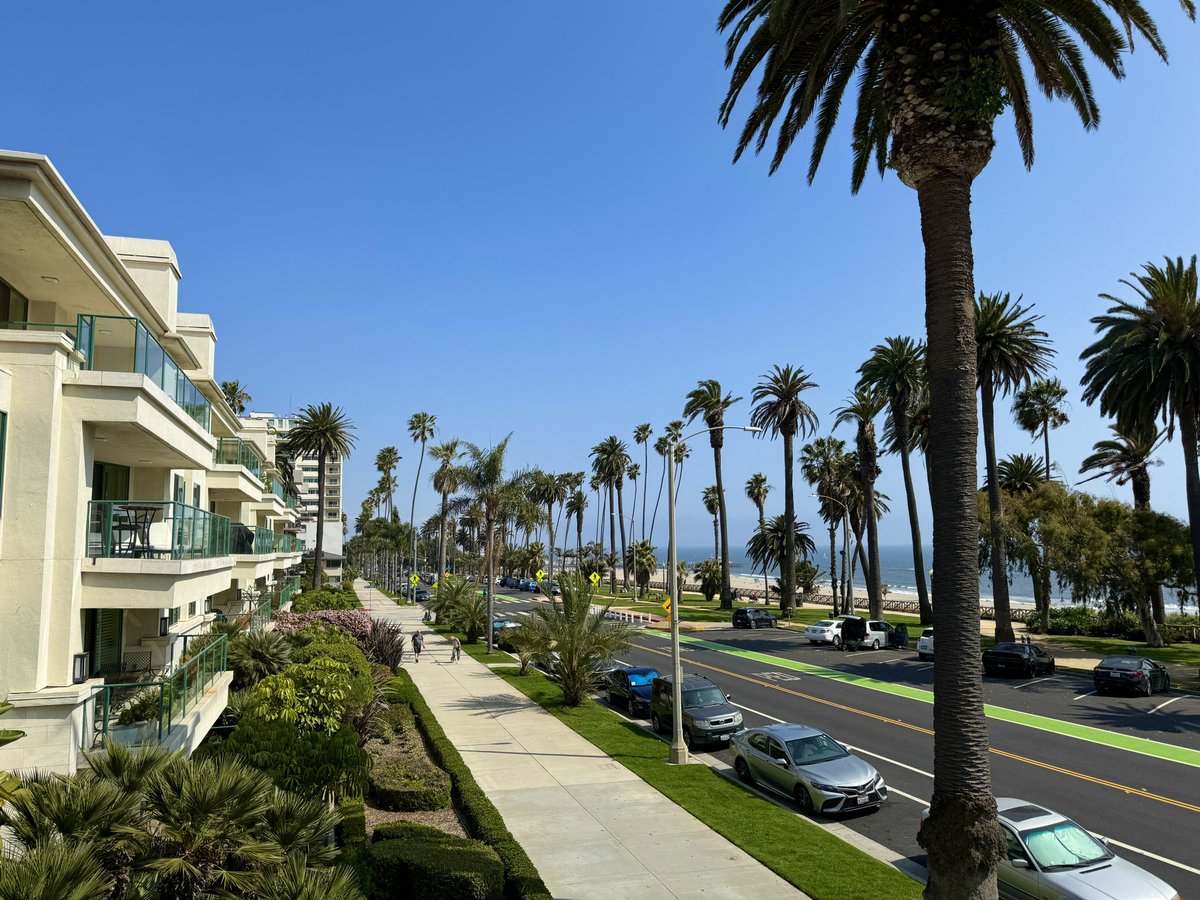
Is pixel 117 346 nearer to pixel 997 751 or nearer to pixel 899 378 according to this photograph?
pixel 997 751

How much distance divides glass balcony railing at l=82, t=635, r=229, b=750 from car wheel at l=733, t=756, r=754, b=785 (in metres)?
11.7

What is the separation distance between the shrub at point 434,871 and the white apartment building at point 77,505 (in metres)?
4.09

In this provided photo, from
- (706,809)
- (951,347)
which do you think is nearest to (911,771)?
(706,809)

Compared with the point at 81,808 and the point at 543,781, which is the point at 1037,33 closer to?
the point at 81,808

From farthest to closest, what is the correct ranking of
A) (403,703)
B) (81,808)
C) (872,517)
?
(872,517) < (403,703) < (81,808)

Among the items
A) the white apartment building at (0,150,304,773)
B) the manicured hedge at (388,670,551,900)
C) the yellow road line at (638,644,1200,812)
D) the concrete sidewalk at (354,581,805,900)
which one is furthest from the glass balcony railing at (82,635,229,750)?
the yellow road line at (638,644,1200,812)

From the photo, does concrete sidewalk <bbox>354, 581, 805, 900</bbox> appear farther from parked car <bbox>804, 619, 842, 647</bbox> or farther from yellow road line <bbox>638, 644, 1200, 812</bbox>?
parked car <bbox>804, 619, 842, 647</bbox>

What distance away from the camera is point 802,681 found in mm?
33719

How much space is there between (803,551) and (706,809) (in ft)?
285

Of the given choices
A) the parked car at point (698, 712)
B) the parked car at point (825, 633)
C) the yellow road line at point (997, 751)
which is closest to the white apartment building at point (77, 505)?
the parked car at point (698, 712)

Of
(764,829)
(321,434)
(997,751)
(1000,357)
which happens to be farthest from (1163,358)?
(321,434)

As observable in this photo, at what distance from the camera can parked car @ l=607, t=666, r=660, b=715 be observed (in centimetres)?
2681

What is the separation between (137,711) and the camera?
1298 cm

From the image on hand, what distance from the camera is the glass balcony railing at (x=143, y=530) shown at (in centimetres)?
1364
